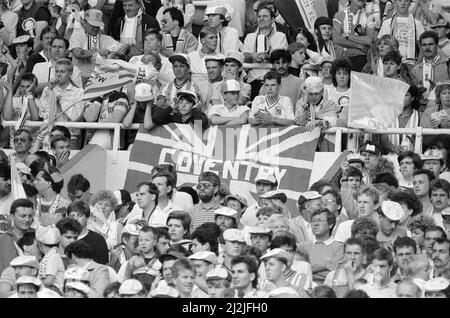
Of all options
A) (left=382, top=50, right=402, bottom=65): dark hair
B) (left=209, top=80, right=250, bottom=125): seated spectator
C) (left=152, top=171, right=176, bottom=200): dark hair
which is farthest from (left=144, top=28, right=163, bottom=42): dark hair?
(left=152, top=171, right=176, bottom=200): dark hair

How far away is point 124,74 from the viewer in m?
24.7

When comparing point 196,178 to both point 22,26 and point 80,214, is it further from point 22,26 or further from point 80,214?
point 22,26

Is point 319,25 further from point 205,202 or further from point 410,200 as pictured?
point 410,200

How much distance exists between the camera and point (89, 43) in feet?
86.3

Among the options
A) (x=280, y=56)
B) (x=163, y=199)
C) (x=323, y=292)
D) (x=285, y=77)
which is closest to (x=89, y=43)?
(x=280, y=56)

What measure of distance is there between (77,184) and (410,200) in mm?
3835

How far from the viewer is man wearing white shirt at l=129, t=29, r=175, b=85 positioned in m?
24.8

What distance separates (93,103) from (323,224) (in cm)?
469

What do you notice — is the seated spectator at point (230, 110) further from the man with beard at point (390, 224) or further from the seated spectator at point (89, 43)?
the man with beard at point (390, 224)

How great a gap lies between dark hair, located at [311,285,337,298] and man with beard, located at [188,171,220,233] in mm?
3035

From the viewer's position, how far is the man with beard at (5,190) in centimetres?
2278

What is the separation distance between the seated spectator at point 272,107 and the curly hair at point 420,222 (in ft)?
10.00

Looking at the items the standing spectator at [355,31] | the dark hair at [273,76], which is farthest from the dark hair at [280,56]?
the standing spectator at [355,31]
